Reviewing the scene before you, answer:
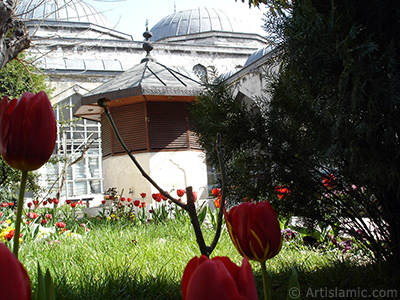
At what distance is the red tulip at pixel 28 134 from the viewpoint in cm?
74

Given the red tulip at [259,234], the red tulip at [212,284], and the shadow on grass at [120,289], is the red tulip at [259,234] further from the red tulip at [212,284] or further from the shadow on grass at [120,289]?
the shadow on grass at [120,289]

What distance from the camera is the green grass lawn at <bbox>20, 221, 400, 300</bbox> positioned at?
269 cm

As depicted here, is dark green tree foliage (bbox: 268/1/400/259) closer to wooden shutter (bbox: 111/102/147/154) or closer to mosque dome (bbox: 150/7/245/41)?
wooden shutter (bbox: 111/102/147/154)

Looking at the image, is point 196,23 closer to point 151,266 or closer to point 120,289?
point 151,266

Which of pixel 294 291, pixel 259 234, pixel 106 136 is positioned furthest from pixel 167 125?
pixel 294 291

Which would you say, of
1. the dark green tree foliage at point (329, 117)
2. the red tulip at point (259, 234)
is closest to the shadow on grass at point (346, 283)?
the dark green tree foliage at point (329, 117)

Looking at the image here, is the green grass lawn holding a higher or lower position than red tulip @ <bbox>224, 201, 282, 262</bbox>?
lower

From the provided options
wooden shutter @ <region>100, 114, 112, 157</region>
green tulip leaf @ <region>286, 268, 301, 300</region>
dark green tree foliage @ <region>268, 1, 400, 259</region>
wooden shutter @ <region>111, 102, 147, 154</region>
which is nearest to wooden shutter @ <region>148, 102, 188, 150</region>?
wooden shutter @ <region>111, 102, 147, 154</region>

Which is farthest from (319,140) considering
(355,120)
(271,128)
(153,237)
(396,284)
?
(153,237)

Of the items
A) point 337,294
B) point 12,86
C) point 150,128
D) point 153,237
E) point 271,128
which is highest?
point 12,86

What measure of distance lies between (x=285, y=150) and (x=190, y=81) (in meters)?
6.88

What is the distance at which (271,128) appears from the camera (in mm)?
2842

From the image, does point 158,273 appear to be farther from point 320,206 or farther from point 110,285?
point 320,206

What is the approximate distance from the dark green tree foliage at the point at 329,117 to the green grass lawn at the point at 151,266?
1.20ft
